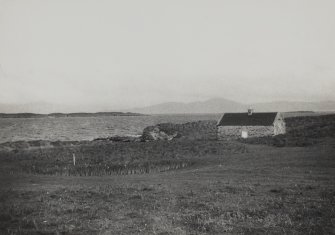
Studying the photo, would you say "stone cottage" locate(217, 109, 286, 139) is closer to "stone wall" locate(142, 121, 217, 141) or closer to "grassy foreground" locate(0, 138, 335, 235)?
"stone wall" locate(142, 121, 217, 141)

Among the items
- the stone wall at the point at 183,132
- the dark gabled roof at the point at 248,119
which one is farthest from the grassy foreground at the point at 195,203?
the stone wall at the point at 183,132

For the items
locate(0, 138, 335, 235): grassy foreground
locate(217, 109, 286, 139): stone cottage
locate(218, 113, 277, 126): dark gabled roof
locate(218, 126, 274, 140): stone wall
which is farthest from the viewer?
locate(218, 113, 277, 126): dark gabled roof

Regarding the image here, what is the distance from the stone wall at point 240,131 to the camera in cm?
6072

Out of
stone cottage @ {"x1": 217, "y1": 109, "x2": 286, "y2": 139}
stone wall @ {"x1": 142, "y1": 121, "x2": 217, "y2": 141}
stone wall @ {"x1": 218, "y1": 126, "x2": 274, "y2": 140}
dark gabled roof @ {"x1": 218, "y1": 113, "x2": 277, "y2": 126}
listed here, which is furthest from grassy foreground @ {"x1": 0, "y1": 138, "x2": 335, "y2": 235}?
stone wall @ {"x1": 142, "y1": 121, "x2": 217, "y2": 141}

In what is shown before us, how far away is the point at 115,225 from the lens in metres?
14.6

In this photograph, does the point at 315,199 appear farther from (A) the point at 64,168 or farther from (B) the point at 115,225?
(A) the point at 64,168

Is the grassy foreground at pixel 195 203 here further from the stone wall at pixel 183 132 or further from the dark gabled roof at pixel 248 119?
the stone wall at pixel 183 132

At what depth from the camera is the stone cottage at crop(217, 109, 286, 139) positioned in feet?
200

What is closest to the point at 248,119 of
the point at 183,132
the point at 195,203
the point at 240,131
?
the point at 240,131

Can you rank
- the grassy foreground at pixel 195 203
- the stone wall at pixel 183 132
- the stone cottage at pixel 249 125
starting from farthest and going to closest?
the stone wall at pixel 183 132, the stone cottage at pixel 249 125, the grassy foreground at pixel 195 203

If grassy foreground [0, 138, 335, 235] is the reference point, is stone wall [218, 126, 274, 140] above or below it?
above

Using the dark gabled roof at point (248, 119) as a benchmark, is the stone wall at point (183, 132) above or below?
below

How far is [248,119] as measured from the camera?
6394 cm

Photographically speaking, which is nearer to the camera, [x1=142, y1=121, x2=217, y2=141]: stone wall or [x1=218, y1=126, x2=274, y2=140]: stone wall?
[x1=218, y1=126, x2=274, y2=140]: stone wall
